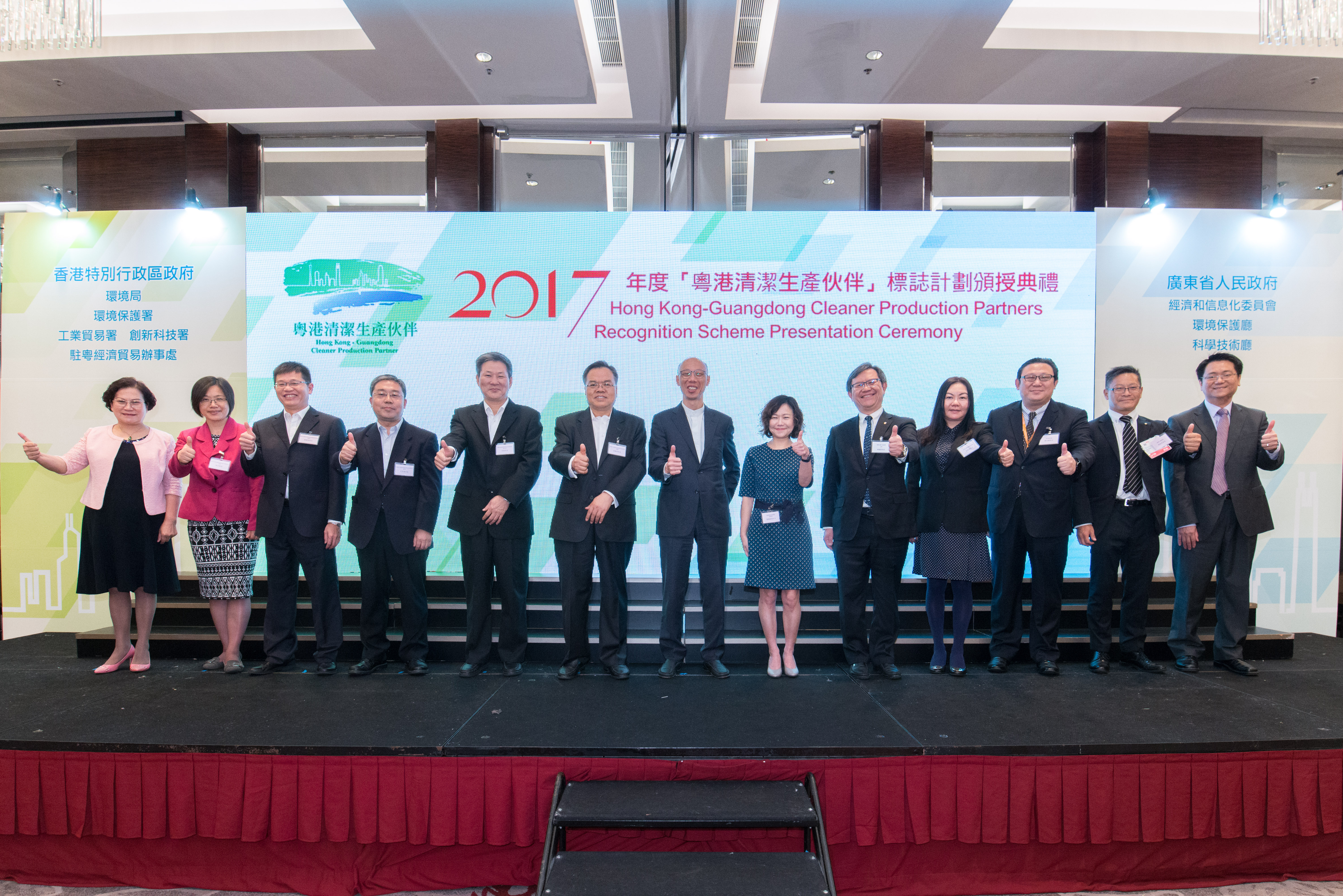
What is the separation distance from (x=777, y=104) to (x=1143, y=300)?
2.76 metres

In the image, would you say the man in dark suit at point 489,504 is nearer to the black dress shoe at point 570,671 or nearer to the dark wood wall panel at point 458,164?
the black dress shoe at point 570,671

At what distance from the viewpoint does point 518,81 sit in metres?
4.33

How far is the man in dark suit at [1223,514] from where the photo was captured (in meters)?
3.39

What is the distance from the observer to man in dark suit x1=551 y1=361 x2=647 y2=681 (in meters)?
3.27

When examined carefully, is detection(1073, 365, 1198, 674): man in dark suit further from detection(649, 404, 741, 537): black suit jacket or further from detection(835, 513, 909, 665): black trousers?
detection(649, 404, 741, 537): black suit jacket

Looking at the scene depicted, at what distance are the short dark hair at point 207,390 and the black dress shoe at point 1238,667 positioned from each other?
4.99 metres

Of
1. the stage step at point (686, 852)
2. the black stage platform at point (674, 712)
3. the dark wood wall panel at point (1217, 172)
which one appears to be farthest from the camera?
the dark wood wall panel at point (1217, 172)

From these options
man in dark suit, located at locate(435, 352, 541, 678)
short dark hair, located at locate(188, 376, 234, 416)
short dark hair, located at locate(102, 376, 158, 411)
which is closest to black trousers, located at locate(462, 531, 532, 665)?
man in dark suit, located at locate(435, 352, 541, 678)

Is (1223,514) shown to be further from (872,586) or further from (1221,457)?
(872,586)

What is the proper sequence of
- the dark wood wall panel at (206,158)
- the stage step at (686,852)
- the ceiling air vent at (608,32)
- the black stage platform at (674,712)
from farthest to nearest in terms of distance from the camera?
1. the dark wood wall panel at (206,158)
2. the ceiling air vent at (608,32)
3. the black stage platform at (674,712)
4. the stage step at (686,852)

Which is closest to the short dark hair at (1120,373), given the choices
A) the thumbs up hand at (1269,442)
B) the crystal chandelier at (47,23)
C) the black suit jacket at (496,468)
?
the thumbs up hand at (1269,442)

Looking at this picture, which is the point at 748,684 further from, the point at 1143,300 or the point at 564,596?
the point at 1143,300

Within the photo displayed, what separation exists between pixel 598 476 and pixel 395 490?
38.1 inches

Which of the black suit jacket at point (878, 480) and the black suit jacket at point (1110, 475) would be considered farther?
the black suit jacket at point (1110, 475)
